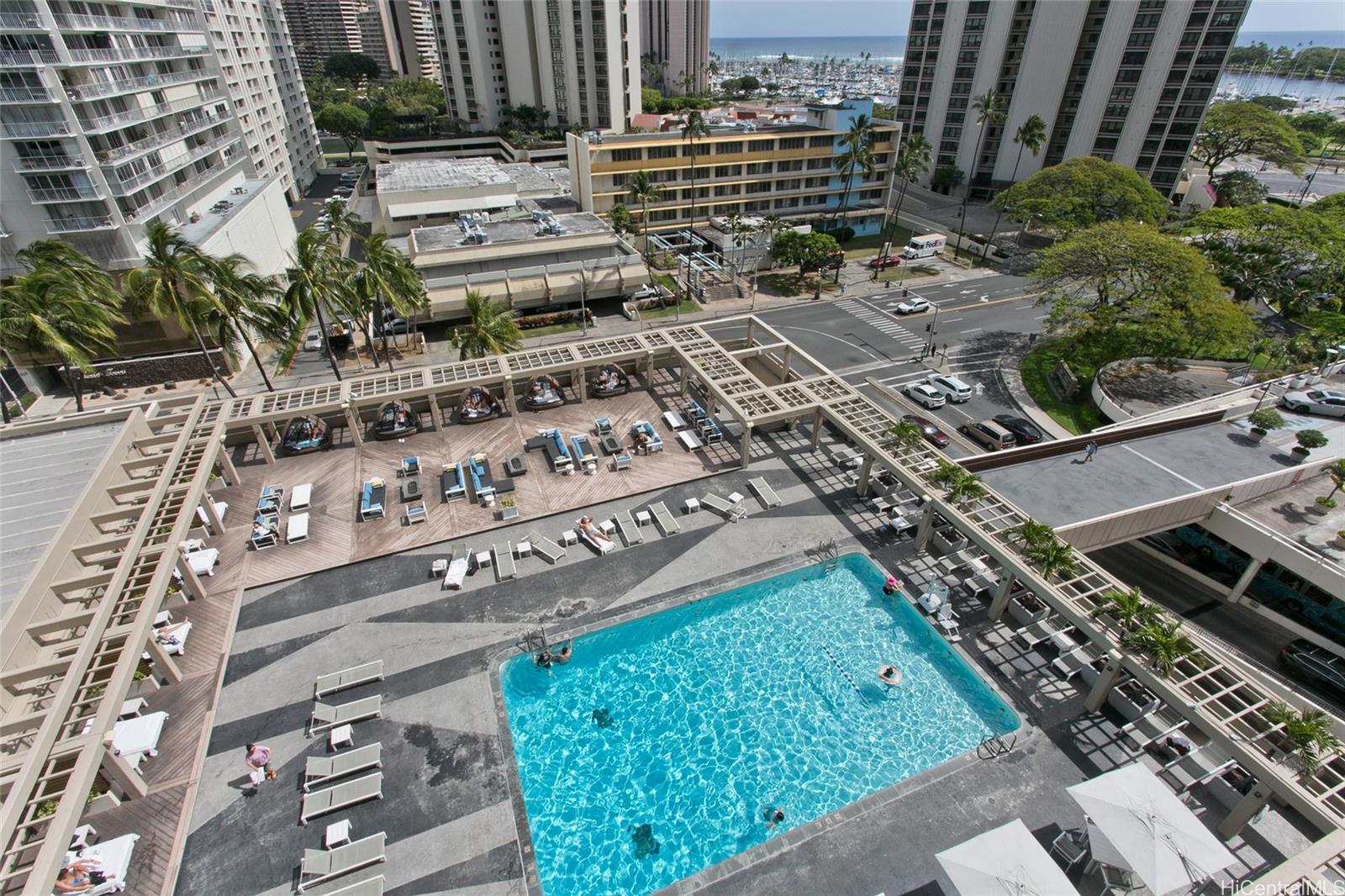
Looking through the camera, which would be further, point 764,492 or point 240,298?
point 240,298

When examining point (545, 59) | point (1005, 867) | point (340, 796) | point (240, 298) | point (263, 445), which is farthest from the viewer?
point (545, 59)

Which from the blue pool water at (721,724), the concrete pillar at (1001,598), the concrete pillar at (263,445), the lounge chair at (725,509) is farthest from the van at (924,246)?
the concrete pillar at (263,445)

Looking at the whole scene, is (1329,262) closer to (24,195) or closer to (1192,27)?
(1192,27)

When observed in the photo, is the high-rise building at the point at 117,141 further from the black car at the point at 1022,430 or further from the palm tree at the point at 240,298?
the black car at the point at 1022,430

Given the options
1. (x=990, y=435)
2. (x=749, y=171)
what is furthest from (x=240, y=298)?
(x=749, y=171)

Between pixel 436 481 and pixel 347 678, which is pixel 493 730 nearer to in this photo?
pixel 347 678

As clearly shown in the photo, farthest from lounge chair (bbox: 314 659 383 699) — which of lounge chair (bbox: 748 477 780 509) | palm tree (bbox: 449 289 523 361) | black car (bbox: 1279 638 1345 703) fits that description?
black car (bbox: 1279 638 1345 703)

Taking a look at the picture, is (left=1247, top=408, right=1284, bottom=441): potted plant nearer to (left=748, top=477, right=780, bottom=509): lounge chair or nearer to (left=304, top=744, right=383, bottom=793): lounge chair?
(left=748, top=477, right=780, bottom=509): lounge chair

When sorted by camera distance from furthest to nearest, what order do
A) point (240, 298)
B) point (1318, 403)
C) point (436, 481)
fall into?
point (240, 298)
point (1318, 403)
point (436, 481)
